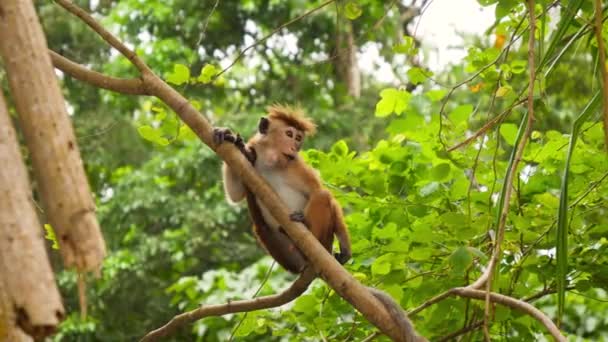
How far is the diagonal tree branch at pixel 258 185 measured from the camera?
2781 mm

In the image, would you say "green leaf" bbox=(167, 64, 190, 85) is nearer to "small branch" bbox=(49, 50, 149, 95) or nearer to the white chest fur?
"small branch" bbox=(49, 50, 149, 95)

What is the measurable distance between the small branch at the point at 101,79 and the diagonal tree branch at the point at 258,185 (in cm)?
4

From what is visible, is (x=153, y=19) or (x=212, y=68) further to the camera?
(x=153, y=19)

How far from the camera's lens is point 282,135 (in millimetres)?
4590

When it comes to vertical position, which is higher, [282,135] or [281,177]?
[282,135]

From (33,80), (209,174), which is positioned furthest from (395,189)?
(209,174)

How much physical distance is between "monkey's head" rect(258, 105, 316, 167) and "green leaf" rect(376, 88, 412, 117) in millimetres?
1161

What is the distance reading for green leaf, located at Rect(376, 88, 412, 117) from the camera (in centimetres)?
346

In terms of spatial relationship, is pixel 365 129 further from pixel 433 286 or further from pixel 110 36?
pixel 110 36

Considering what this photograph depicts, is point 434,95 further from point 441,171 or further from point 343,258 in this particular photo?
point 343,258

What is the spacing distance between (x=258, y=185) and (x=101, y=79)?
23.8 inches

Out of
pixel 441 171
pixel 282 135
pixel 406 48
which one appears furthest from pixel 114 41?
pixel 282 135

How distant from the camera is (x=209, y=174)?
11.4m

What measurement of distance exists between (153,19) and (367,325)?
8.76 metres
